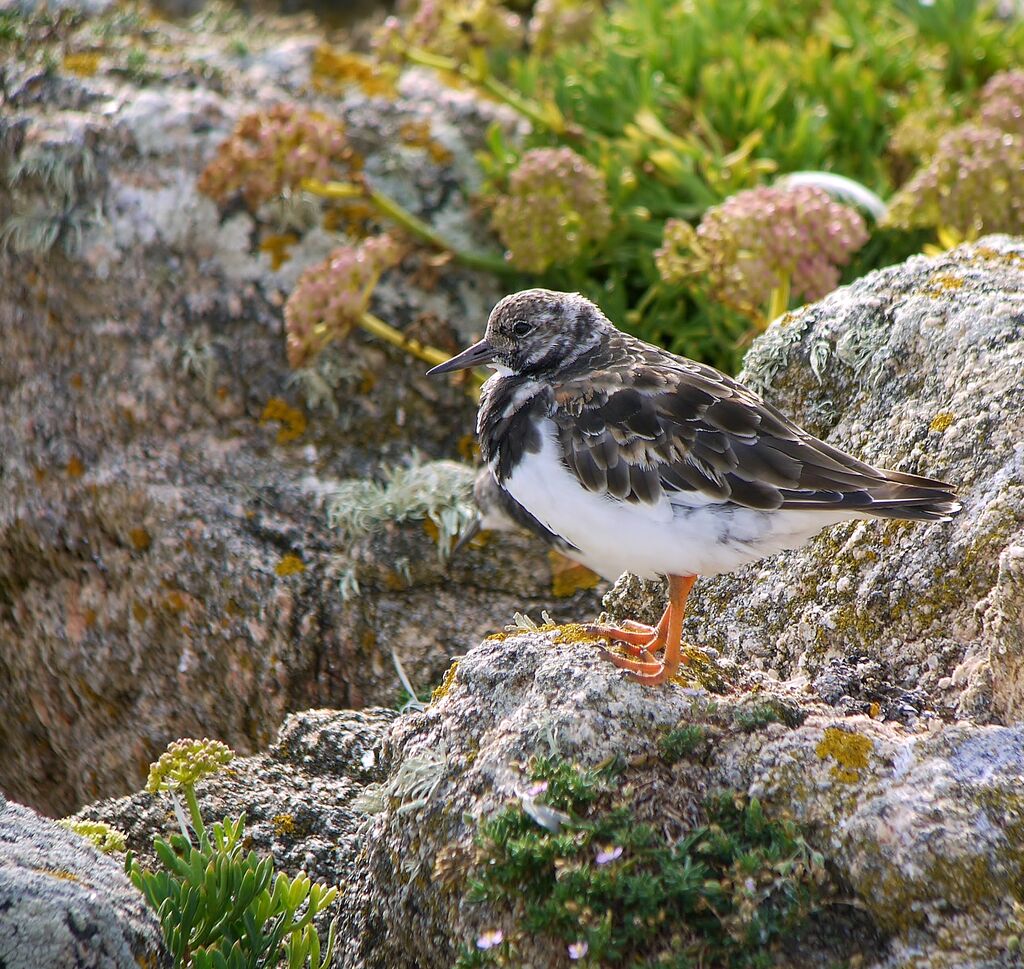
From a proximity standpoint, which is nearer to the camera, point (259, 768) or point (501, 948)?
point (501, 948)

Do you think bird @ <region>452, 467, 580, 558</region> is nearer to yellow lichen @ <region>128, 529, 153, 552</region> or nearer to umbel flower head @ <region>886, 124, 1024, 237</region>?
yellow lichen @ <region>128, 529, 153, 552</region>

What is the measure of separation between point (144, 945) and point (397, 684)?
2301 mm

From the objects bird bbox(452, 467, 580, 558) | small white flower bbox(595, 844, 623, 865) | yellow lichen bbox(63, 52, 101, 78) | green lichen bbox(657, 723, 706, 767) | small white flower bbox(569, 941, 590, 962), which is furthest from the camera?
yellow lichen bbox(63, 52, 101, 78)

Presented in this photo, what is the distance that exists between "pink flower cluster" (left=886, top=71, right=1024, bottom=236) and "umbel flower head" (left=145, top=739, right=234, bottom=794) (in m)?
4.31

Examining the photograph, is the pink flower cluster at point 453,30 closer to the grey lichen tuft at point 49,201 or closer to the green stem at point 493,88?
the green stem at point 493,88

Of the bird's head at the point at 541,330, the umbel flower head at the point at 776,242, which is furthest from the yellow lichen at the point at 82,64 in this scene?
the bird's head at the point at 541,330

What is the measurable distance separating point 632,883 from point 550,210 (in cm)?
409

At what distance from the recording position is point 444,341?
6.70 meters

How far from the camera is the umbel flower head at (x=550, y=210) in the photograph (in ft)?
20.8

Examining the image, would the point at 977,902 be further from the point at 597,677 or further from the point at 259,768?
the point at 259,768

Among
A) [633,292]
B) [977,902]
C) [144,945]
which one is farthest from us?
[633,292]

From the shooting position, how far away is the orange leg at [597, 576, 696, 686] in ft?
12.2

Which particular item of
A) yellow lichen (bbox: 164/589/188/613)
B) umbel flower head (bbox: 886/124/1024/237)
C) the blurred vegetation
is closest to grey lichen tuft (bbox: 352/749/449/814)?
yellow lichen (bbox: 164/589/188/613)

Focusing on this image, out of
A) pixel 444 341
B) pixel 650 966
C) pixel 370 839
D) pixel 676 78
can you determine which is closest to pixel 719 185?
pixel 676 78
